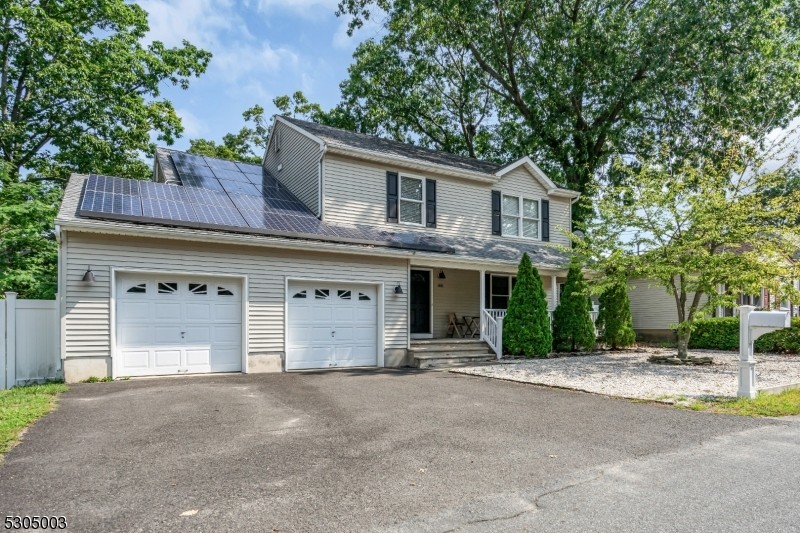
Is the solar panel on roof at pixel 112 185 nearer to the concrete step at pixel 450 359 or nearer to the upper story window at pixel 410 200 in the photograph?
the upper story window at pixel 410 200

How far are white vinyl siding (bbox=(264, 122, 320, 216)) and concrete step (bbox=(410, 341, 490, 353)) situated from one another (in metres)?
4.51

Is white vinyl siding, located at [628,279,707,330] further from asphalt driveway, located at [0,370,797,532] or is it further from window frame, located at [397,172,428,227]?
asphalt driveway, located at [0,370,797,532]

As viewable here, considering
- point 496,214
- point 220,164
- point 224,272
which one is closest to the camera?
point 224,272

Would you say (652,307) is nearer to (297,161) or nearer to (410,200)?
(410,200)

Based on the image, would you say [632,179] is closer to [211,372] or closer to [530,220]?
[530,220]

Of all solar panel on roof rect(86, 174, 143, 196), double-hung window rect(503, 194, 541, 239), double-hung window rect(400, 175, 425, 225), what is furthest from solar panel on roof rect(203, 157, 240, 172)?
double-hung window rect(503, 194, 541, 239)

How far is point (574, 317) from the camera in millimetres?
14477

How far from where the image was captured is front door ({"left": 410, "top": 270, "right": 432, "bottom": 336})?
15031 millimetres

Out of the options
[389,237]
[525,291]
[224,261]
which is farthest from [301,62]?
[525,291]

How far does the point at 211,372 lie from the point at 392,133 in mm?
18555

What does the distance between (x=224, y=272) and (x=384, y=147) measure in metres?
7.30

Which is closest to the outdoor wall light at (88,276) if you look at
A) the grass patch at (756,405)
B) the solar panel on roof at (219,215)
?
the solar panel on roof at (219,215)

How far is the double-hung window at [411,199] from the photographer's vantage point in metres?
14.6

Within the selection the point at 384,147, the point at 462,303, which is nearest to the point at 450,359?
the point at 462,303
